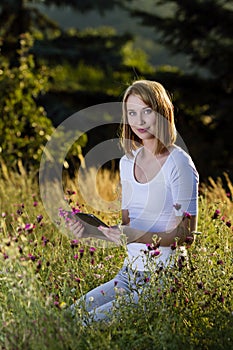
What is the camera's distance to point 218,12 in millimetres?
8469

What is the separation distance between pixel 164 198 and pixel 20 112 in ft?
14.4

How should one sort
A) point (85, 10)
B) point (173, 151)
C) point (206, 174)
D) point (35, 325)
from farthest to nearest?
1. point (85, 10)
2. point (206, 174)
3. point (173, 151)
4. point (35, 325)

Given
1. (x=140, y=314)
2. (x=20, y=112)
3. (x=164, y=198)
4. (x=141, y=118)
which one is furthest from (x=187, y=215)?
(x=20, y=112)

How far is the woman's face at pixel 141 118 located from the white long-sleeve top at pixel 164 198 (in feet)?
0.47

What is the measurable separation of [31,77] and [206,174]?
8.72ft

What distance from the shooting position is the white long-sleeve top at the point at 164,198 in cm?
262

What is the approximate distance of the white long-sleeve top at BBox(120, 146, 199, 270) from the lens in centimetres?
262

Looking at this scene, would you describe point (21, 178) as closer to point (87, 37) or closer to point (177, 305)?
point (177, 305)

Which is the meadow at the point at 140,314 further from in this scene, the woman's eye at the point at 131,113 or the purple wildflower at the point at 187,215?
the woman's eye at the point at 131,113

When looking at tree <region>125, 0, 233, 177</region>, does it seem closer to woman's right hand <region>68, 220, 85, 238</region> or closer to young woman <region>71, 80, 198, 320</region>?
young woman <region>71, 80, 198, 320</region>

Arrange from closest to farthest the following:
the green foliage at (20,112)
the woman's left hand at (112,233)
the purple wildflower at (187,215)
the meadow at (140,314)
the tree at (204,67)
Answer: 1. the meadow at (140,314)
2. the purple wildflower at (187,215)
3. the woman's left hand at (112,233)
4. the green foliage at (20,112)
5. the tree at (204,67)

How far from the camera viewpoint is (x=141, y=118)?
9.12 ft

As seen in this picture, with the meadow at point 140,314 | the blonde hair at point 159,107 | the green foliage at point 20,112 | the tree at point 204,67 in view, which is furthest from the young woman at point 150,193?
the tree at point 204,67

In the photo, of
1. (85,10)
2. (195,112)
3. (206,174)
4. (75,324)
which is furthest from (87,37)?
(75,324)
